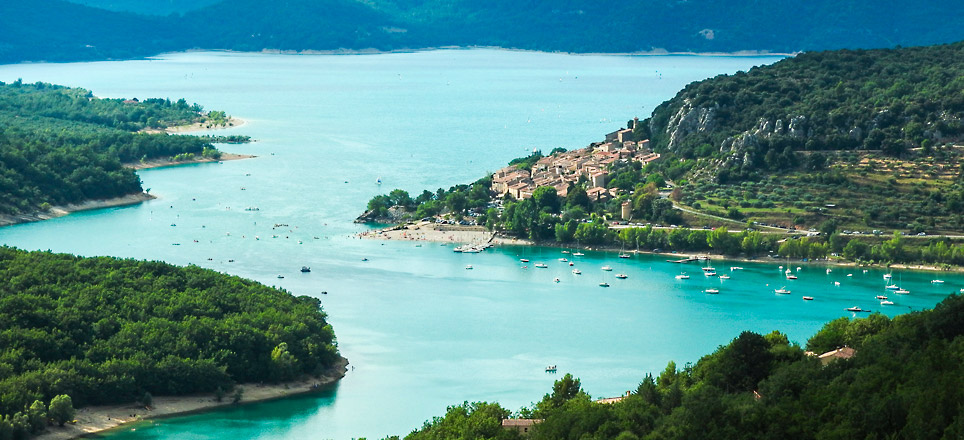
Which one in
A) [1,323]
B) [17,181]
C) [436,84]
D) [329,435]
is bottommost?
[329,435]

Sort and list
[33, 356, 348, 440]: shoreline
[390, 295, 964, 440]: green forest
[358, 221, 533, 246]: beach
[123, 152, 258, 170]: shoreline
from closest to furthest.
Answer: [390, 295, 964, 440]: green forest < [33, 356, 348, 440]: shoreline < [358, 221, 533, 246]: beach < [123, 152, 258, 170]: shoreline

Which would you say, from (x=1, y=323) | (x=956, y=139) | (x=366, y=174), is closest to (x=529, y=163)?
(x=366, y=174)

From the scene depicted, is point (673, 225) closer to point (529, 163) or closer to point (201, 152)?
point (529, 163)

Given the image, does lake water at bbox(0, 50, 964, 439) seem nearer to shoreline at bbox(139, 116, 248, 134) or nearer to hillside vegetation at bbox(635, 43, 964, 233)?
shoreline at bbox(139, 116, 248, 134)

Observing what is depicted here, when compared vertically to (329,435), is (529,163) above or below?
above

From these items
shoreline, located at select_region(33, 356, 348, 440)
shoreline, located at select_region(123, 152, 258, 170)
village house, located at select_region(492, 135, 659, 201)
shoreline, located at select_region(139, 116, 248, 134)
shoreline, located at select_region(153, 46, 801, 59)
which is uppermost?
shoreline, located at select_region(153, 46, 801, 59)

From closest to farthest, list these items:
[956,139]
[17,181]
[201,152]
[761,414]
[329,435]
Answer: [761,414], [329,435], [956,139], [17,181], [201,152]

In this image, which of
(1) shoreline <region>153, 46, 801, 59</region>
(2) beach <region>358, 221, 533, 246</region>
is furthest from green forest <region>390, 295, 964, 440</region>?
(1) shoreline <region>153, 46, 801, 59</region>
